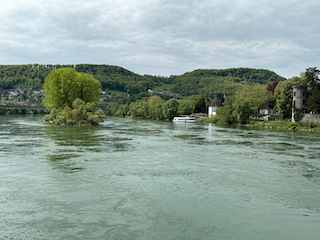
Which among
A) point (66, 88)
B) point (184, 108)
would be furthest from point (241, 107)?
point (66, 88)

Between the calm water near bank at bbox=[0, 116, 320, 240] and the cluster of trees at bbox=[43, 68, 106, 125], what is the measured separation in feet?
128

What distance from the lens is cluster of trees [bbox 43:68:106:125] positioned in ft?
205

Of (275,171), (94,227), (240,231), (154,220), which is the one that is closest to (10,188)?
(94,227)

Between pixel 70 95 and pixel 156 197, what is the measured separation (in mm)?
60892

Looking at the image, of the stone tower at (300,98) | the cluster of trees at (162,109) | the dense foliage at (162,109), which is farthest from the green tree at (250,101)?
the cluster of trees at (162,109)

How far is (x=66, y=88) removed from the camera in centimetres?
6844

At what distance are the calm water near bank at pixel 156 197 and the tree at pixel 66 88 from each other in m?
46.2

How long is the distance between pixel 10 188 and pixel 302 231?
12982 millimetres

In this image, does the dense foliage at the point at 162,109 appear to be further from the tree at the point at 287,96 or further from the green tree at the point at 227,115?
the tree at the point at 287,96

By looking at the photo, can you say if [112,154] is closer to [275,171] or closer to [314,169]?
[275,171]

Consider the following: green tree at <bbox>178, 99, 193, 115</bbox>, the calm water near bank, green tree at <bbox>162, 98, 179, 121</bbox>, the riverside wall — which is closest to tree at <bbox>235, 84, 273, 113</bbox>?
the riverside wall

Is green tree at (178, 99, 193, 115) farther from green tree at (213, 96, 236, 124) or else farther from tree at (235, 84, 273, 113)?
green tree at (213, 96, 236, 124)

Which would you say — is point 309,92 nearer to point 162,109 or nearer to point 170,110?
point 170,110

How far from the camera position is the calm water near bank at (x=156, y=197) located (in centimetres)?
1020
